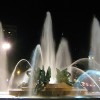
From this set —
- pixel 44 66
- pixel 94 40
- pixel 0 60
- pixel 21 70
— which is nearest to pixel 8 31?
pixel 21 70

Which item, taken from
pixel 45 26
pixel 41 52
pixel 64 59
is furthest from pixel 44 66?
pixel 64 59

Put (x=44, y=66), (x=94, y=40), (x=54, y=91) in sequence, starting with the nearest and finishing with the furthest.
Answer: (x=54, y=91), (x=44, y=66), (x=94, y=40)

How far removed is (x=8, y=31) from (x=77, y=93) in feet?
185

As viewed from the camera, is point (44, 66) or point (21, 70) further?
point (21, 70)

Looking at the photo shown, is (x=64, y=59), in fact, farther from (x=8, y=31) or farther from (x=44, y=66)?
(x=8, y=31)

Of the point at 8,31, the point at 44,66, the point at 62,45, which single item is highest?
the point at 8,31

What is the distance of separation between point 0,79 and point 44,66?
2437cm

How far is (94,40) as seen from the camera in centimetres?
3725

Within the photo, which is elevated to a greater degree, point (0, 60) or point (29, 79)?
point (0, 60)

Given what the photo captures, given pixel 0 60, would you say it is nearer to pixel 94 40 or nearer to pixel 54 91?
pixel 94 40

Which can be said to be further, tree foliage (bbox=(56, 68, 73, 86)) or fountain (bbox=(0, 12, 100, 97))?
tree foliage (bbox=(56, 68, 73, 86))

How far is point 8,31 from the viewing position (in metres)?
80.8

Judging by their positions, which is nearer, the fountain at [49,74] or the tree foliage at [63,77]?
the fountain at [49,74]

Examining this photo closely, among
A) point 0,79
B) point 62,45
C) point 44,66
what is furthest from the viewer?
point 0,79
